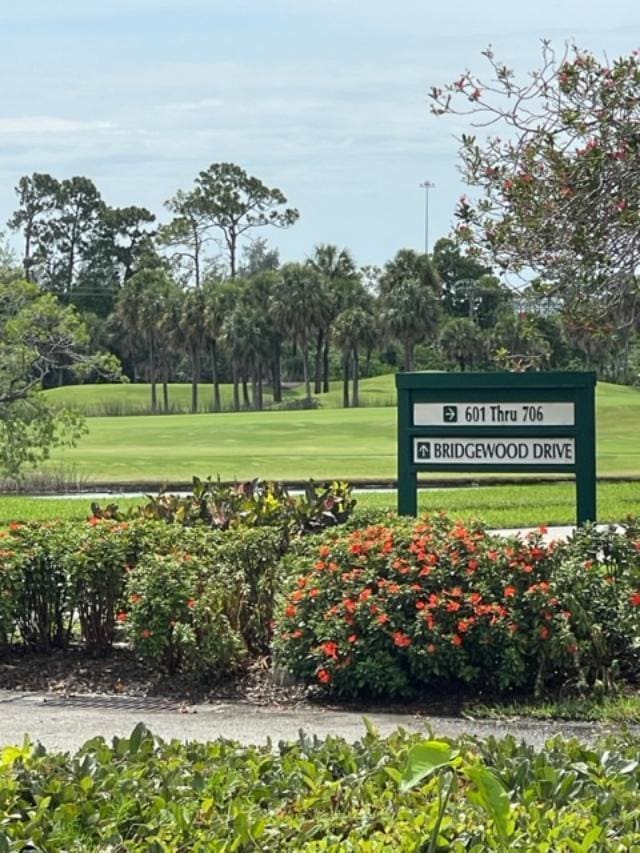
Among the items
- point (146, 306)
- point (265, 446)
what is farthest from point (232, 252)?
point (265, 446)

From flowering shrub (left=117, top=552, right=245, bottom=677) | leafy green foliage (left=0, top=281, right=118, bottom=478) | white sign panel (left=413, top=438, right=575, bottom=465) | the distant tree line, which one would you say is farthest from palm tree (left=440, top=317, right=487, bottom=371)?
flowering shrub (left=117, top=552, right=245, bottom=677)

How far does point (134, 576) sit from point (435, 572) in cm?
168

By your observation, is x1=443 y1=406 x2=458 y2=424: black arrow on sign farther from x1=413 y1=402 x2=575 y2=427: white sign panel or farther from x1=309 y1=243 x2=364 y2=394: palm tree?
x1=309 y1=243 x2=364 y2=394: palm tree

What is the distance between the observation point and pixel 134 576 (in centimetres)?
735

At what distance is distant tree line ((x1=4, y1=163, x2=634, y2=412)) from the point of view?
75250 millimetres

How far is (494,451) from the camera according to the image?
864 centimetres

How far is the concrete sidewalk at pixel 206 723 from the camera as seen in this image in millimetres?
5980

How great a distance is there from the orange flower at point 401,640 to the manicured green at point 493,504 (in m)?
8.95

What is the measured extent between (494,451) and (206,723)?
3.07 metres

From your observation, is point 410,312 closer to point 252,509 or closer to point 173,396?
point 173,396

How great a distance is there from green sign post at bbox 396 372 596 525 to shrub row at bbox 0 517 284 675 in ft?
4.18

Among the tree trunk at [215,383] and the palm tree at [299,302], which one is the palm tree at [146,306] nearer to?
the tree trunk at [215,383]

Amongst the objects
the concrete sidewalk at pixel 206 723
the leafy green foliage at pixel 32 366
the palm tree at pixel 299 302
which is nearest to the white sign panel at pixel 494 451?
the concrete sidewalk at pixel 206 723

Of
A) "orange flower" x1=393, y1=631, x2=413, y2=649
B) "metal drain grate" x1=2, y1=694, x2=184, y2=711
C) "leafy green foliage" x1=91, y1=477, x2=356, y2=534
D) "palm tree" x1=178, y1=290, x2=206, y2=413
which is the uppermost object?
"palm tree" x1=178, y1=290, x2=206, y2=413
